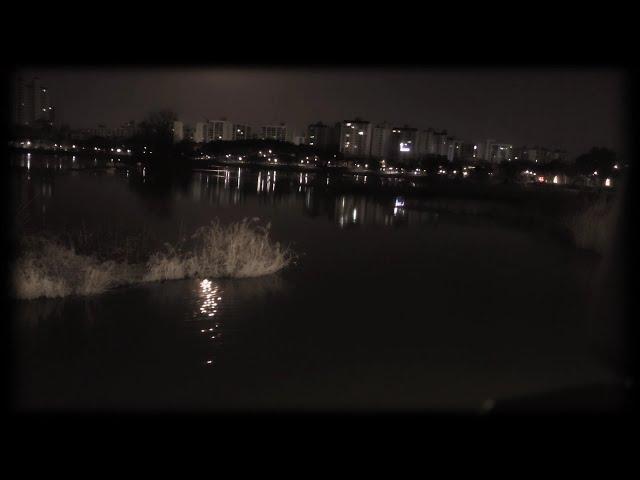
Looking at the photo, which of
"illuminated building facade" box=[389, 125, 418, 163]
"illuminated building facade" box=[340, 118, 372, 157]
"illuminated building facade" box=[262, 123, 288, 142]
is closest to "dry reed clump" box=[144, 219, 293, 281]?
"illuminated building facade" box=[389, 125, 418, 163]

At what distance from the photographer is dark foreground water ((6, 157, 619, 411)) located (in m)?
5.93

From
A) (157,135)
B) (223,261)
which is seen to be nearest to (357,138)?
(157,135)

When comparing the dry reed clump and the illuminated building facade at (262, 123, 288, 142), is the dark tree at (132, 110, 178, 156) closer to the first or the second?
the dry reed clump

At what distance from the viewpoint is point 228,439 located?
14.9ft

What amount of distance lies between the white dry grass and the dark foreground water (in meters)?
0.27

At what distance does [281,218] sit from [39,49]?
61.9 feet

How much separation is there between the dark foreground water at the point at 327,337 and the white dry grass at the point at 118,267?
269 millimetres

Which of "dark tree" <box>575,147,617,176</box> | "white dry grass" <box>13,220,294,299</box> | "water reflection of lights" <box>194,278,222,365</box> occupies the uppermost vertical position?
"dark tree" <box>575,147,617,176</box>

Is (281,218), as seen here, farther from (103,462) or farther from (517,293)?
(103,462)

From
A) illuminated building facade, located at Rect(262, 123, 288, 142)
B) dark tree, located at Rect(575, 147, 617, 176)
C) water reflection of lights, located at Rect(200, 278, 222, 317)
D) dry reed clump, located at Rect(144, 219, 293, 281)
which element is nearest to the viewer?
water reflection of lights, located at Rect(200, 278, 222, 317)

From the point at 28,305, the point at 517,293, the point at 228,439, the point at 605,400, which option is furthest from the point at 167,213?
the point at 605,400

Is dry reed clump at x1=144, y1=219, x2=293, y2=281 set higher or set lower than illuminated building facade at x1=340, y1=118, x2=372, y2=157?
lower

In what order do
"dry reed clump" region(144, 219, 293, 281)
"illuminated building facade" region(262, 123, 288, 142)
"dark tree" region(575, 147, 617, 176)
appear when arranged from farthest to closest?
"illuminated building facade" region(262, 123, 288, 142) < "dark tree" region(575, 147, 617, 176) < "dry reed clump" region(144, 219, 293, 281)

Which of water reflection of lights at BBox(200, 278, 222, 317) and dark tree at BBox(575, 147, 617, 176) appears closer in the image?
water reflection of lights at BBox(200, 278, 222, 317)
